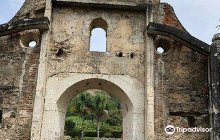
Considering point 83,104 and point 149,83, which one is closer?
point 149,83

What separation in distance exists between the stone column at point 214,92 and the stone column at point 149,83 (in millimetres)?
1499

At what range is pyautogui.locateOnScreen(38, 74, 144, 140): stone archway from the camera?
22.4 feet

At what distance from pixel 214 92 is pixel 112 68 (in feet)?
8.95

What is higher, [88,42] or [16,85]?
[88,42]

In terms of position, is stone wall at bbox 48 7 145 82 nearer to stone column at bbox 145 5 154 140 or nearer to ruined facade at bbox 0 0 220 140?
ruined facade at bbox 0 0 220 140

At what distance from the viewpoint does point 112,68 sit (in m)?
7.23

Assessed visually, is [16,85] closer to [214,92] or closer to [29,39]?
[29,39]

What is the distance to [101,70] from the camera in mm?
7199

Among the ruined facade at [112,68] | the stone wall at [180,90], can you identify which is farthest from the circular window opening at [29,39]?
the stone wall at [180,90]

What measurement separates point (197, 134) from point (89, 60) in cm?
350

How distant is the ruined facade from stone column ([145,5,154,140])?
25 mm

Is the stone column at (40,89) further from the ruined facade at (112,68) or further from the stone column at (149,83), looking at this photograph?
the stone column at (149,83)

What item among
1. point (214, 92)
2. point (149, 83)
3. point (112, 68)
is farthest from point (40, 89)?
point (214, 92)

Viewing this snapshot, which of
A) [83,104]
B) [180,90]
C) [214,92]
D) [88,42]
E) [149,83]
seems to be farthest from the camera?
[83,104]
